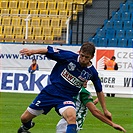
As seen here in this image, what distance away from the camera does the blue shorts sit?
31.7 ft

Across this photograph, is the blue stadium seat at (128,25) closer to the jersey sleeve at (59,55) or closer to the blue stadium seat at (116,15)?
the blue stadium seat at (116,15)

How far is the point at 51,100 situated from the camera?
384 inches

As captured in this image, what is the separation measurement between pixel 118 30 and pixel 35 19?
4.79 m

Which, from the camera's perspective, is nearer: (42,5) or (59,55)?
(59,55)

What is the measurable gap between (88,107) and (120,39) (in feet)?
75.4

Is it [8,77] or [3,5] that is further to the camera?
[3,5]

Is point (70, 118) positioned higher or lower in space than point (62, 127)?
higher

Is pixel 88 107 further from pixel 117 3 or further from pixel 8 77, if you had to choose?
pixel 117 3

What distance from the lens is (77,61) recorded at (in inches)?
380

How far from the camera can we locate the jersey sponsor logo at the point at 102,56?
30.0 meters

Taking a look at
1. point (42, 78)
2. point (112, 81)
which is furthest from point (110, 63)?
point (42, 78)

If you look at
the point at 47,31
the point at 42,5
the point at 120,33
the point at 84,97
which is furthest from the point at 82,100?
the point at 42,5

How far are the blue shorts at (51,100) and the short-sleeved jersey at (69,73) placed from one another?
0.07 metres

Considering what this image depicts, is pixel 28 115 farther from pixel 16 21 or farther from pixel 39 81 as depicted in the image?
pixel 16 21
